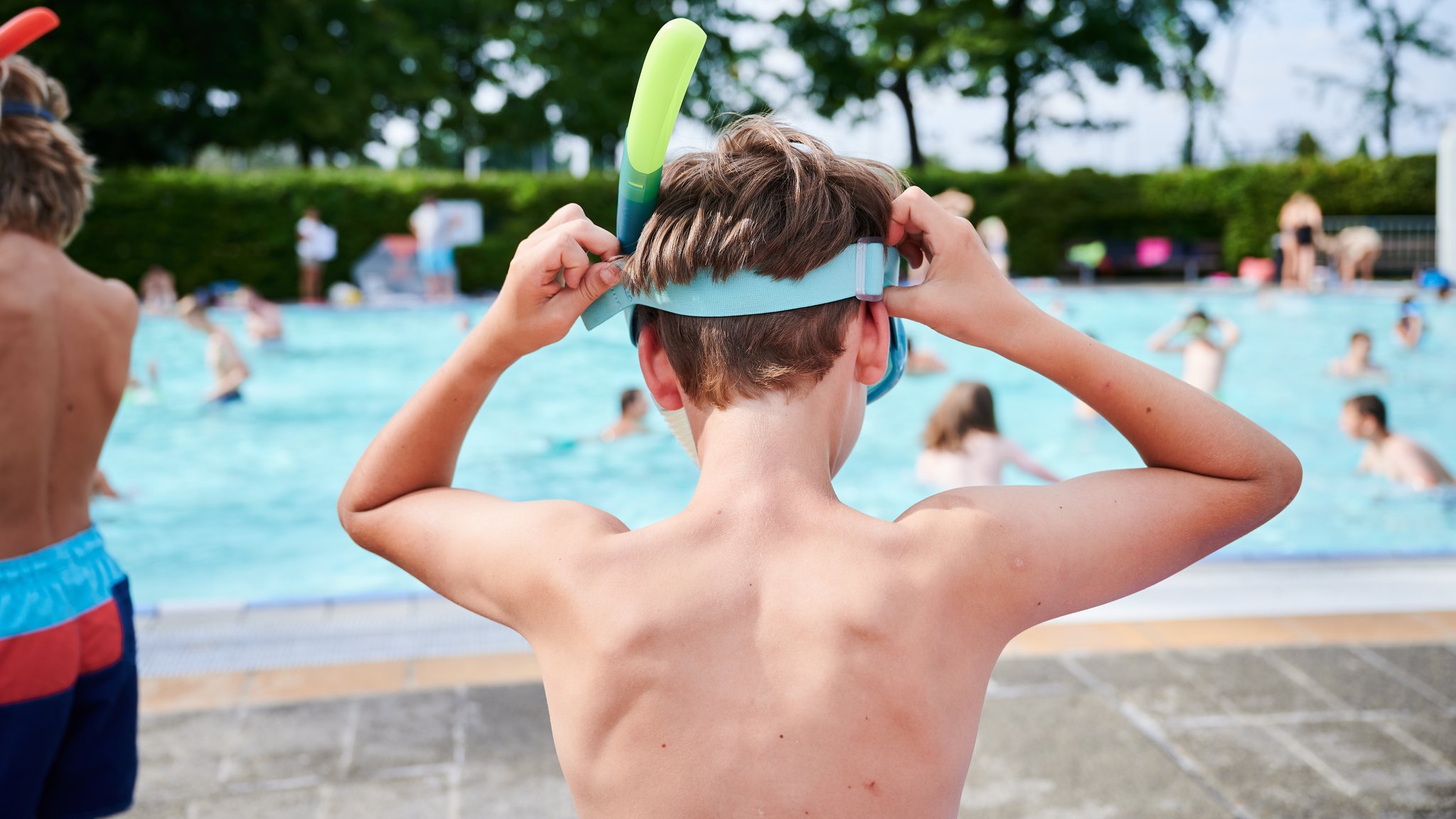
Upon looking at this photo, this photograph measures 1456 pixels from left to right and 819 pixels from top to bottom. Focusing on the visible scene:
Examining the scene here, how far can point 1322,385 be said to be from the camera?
14.3m

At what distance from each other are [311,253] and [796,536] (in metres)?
22.6

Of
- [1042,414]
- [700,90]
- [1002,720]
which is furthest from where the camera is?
[700,90]

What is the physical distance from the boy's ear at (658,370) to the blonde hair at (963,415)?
6347mm

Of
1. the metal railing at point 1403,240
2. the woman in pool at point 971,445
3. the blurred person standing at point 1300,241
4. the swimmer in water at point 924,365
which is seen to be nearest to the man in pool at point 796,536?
the woman in pool at point 971,445

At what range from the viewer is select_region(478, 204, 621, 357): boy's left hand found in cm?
147

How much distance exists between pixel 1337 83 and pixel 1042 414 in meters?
38.7

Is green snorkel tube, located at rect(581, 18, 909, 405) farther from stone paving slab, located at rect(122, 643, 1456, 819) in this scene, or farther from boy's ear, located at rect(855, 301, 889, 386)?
stone paving slab, located at rect(122, 643, 1456, 819)

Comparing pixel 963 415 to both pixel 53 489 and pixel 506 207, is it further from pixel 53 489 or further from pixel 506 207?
pixel 506 207

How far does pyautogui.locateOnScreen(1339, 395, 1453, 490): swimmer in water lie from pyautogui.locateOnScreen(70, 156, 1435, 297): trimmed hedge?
49.6 feet

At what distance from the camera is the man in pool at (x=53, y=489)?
2.40m

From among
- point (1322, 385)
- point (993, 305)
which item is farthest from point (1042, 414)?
point (993, 305)

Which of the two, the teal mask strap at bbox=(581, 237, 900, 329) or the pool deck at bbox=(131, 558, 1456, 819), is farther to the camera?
the pool deck at bbox=(131, 558, 1456, 819)

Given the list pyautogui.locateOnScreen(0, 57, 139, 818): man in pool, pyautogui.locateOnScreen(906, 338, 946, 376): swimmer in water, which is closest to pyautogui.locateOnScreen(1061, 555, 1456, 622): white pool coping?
pyautogui.locateOnScreen(0, 57, 139, 818): man in pool

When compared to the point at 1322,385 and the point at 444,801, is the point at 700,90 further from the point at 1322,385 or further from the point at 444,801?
the point at 444,801
